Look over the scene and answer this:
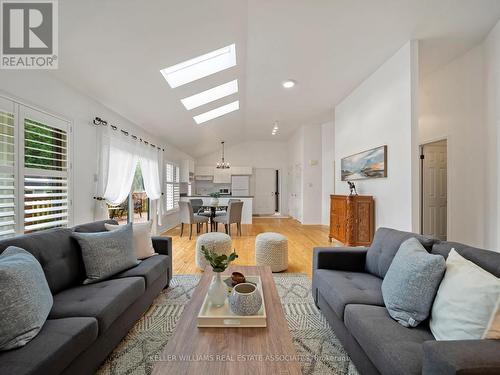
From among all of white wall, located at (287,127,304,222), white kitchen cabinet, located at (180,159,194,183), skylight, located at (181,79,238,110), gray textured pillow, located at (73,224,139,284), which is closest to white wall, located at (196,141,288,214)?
white wall, located at (287,127,304,222)

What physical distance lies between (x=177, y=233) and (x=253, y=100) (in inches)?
147

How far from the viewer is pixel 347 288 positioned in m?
1.79

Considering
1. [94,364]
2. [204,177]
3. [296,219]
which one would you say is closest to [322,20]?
[94,364]

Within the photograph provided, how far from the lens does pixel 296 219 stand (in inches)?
323

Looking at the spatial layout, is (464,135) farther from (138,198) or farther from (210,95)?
(138,198)

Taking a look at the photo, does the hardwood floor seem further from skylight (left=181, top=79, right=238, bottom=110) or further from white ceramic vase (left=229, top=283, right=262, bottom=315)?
skylight (left=181, top=79, right=238, bottom=110)

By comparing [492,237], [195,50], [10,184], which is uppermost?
[195,50]

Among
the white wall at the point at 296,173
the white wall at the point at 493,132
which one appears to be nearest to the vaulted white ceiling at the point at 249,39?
the white wall at the point at 493,132

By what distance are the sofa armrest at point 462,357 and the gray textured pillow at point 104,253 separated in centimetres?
219

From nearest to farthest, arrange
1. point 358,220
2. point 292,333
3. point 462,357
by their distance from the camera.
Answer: point 462,357 → point 292,333 → point 358,220

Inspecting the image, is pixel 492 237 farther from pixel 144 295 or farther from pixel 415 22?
Answer: pixel 144 295

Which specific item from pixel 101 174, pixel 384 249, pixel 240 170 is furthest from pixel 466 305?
pixel 240 170

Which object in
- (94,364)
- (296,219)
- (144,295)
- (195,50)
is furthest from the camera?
(296,219)

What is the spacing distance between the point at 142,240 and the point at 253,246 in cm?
255
